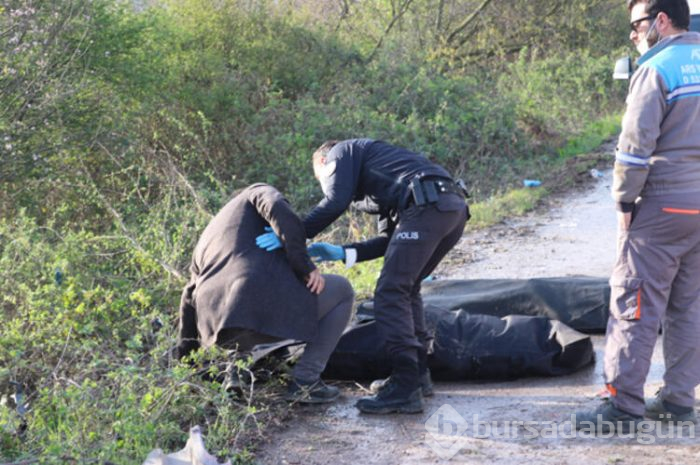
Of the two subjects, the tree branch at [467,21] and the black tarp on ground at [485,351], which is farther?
the tree branch at [467,21]

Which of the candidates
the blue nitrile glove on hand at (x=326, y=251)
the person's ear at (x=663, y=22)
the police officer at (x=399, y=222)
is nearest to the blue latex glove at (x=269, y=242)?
the police officer at (x=399, y=222)

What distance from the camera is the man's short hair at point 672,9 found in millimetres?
4137

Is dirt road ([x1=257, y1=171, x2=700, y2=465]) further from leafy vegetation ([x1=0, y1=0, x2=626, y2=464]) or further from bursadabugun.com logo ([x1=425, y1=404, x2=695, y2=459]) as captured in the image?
leafy vegetation ([x1=0, y1=0, x2=626, y2=464])

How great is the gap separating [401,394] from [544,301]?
1630 mm

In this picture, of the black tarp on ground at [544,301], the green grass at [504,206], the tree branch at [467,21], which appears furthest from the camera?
the tree branch at [467,21]

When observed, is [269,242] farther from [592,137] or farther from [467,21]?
[467,21]

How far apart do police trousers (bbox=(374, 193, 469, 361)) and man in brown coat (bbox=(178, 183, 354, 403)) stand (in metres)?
0.31

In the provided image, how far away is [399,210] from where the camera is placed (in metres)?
4.91

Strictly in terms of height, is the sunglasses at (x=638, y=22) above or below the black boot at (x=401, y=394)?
above

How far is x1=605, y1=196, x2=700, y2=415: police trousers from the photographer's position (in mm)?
4148

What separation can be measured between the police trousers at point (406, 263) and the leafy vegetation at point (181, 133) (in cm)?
82

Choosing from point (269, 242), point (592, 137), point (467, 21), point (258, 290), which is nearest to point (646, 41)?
point (269, 242)

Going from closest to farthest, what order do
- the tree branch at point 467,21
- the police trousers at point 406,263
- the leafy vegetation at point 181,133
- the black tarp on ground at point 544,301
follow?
the leafy vegetation at point 181,133, the police trousers at point 406,263, the black tarp on ground at point 544,301, the tree branch at point 467,21

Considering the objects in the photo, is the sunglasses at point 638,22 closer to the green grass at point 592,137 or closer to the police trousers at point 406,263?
the police trousers at point 406,263
